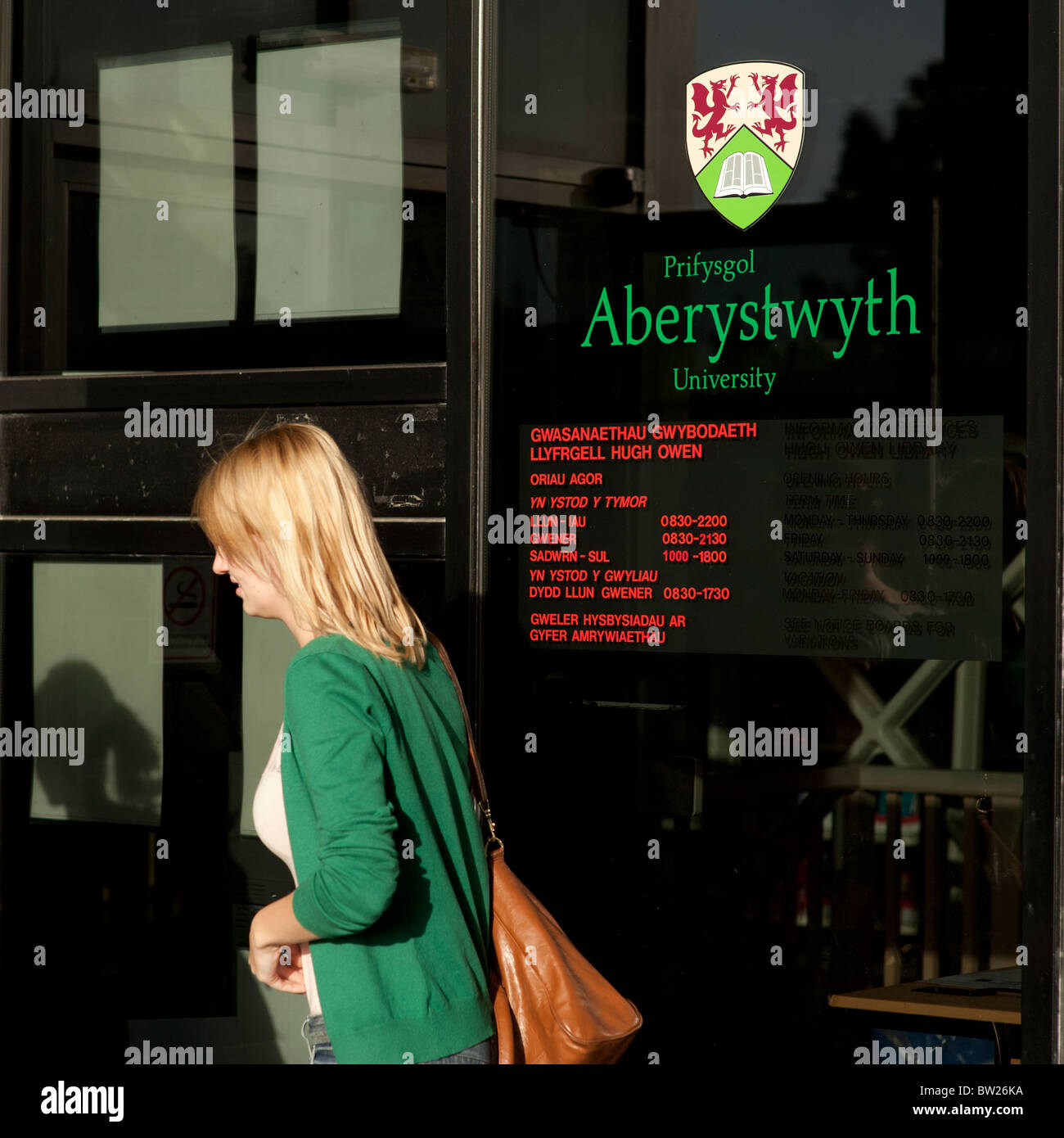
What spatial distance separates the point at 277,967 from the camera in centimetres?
253

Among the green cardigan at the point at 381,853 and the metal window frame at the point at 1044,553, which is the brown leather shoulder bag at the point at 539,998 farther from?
the metal window frame at the point at 1044,553

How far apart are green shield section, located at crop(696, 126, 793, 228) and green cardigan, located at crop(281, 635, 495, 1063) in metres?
1.81

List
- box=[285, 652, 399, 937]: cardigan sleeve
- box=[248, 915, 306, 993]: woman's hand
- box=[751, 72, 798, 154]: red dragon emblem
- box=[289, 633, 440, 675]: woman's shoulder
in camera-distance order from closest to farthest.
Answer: box=[285, 652, 399, 937]: cardigan sleeve
box=[289, 633, 440, 675]: woman's shoulder
box=[248, 915, 306, 993]: woman's hand
box=[751, 72, 798, 154]: red dragon emblem

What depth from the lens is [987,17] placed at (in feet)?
11.6

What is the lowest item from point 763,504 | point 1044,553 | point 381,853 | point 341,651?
point 381,853

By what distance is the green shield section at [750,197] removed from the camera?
3.72 m

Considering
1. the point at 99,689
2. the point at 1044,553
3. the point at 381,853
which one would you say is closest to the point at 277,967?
the point at 381,853

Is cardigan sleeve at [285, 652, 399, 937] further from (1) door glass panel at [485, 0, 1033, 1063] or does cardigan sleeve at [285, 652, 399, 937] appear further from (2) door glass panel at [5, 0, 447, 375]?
(2) door glass panel at [5, 0, 447, 375]

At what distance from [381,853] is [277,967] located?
448mm

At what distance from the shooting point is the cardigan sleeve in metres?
2.23

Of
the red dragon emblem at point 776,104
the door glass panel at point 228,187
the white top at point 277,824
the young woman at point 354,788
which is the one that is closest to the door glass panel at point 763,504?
the red dragon emblem at point 776,104

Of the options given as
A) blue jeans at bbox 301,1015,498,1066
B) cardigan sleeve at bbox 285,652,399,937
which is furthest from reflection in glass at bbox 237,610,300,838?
cardigan sleeve at bbox 285,652,399,937

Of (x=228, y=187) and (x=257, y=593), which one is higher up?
(x=228, y=187)

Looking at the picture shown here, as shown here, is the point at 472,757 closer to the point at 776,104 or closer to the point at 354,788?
the point at 354,788
